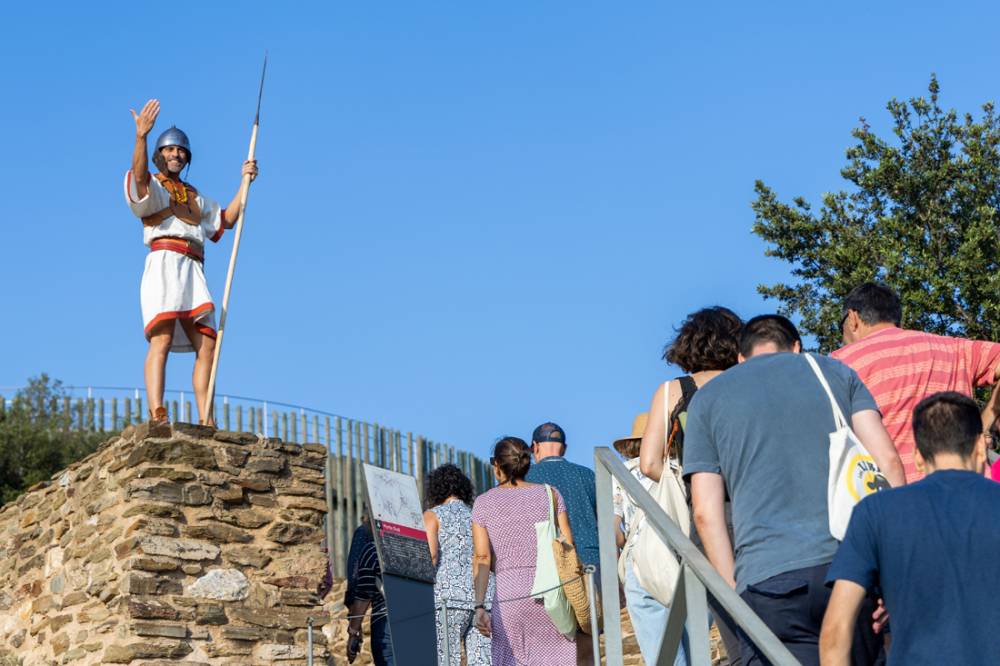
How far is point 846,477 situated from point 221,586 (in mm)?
5470

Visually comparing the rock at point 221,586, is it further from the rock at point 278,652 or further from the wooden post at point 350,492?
the wooden post at point 350,492

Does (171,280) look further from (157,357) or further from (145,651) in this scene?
(145,651)

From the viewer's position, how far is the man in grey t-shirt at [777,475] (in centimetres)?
383

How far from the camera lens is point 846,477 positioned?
3941 mm

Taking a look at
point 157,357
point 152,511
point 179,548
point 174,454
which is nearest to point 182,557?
point 179,548

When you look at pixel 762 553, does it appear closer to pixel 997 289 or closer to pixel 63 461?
pixel 997 289

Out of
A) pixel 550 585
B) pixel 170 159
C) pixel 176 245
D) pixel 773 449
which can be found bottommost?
pixel 773 449

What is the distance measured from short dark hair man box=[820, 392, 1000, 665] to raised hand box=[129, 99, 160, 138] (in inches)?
247

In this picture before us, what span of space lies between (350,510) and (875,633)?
14.4 m

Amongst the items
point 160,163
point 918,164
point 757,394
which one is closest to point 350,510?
point 918,164

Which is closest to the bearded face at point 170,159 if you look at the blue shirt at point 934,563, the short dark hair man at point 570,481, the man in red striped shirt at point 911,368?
the short dark hair man at point 570,481

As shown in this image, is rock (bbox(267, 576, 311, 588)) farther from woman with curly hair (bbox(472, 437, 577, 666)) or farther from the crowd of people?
the crowd of people

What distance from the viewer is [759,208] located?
53.7 ft

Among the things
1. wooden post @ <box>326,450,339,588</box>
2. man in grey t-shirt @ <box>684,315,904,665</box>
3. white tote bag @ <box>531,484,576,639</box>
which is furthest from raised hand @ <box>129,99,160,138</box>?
wooden post @ <box>326,450,339,588</box>
